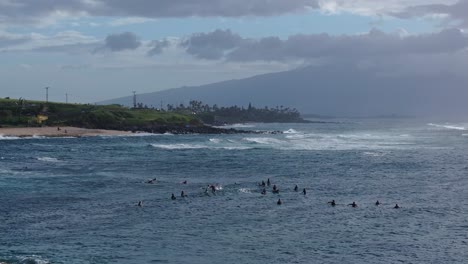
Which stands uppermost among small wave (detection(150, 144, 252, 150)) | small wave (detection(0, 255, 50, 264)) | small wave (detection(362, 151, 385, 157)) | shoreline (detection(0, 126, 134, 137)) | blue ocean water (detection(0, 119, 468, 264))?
shoreline (detection(0, 126, 134, 137))

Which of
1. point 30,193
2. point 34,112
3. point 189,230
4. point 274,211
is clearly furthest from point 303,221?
point 34,112

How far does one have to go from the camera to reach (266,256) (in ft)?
121

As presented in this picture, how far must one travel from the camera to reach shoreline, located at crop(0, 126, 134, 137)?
461ft

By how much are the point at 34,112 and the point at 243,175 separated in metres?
104

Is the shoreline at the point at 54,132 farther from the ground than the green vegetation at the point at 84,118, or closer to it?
closer to it

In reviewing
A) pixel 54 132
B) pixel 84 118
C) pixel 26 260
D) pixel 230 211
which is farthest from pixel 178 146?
pixel 26 260

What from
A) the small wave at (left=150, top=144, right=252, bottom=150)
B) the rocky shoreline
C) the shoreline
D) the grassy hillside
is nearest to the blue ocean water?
the small wave at (left=150, top=144, right=252, bottom=150)

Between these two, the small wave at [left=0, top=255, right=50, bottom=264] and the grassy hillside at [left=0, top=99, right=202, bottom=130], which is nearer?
the small wave at [left=0, top=255, right=50, bottom=264]

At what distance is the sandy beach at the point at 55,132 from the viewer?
141 m

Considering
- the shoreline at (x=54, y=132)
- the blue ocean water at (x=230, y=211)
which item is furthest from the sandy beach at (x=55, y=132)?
the blue ocean water at (x=230, y=211)

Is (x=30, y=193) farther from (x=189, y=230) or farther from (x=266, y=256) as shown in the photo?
(x=266, y=256)

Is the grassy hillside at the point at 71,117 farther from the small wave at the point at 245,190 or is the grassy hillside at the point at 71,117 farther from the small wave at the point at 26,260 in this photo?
the small wave at the point at 26,260

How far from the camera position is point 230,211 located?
167 feet

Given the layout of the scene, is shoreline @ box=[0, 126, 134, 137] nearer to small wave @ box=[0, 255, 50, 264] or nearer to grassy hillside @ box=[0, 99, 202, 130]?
grassy hillside @ box=[0, 99, 202, 130]
